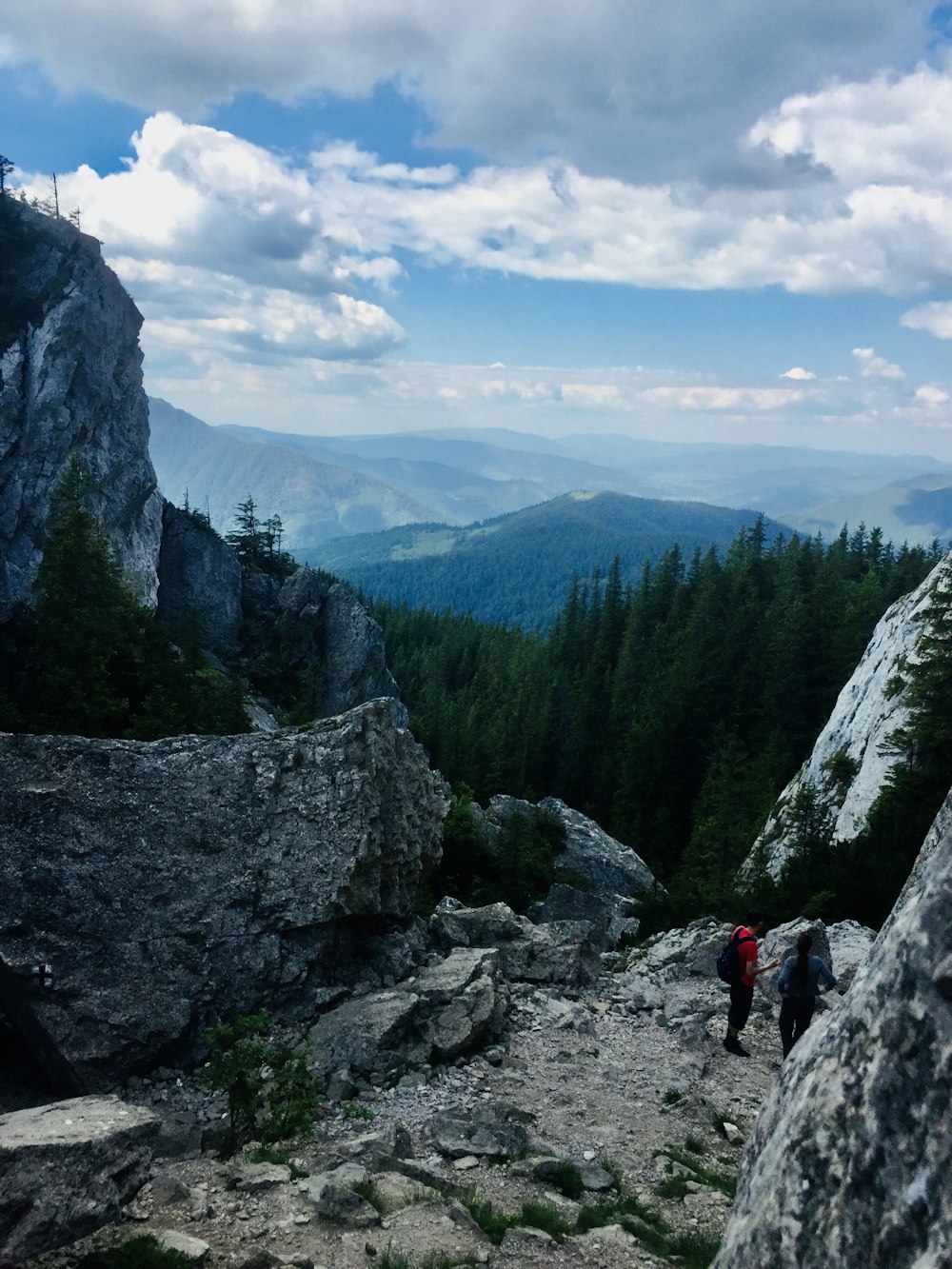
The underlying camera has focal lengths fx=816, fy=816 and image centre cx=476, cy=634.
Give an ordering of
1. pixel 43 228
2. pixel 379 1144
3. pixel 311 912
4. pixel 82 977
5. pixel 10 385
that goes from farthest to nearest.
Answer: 1. pixel 43 228
2. pixel 10 385
3. pixel 311 912
4. pixel 82 977
5. pixel 379 1144

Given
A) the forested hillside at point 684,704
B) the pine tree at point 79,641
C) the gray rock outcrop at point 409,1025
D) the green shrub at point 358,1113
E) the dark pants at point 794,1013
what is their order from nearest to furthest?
the green shrub at point 358,1113 < the dark pants at point 794,1013 < the gray rock outcrop at point 409,1025 < the pine tree at point 79,641 < the forested hillside at point 684,704

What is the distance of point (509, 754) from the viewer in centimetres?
7556

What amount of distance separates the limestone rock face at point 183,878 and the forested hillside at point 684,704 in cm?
1595

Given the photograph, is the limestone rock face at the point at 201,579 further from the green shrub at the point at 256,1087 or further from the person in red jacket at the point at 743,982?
the person in red jacket at the point at 743,982

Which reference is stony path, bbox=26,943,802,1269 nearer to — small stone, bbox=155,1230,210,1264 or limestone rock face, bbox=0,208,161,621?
small stone, bbox=155,1230,210,1264

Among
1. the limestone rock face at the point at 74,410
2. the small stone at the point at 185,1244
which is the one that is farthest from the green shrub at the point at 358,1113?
the limestone rock face at the point at 74,410

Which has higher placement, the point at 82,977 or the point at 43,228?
the point at 43,228

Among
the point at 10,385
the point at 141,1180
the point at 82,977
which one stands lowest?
the point at 82,977

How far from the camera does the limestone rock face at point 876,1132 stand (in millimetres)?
4137

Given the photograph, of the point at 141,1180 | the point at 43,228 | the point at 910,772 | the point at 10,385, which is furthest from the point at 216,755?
the point at 43,228

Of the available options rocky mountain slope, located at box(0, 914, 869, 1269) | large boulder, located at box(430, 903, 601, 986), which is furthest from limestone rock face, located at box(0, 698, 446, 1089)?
large boulder, located at box(430, 903, 601, 986)

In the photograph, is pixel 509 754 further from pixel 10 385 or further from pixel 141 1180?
pixel 141 1180

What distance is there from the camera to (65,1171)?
8.30 m

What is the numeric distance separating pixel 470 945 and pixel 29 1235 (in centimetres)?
1408
